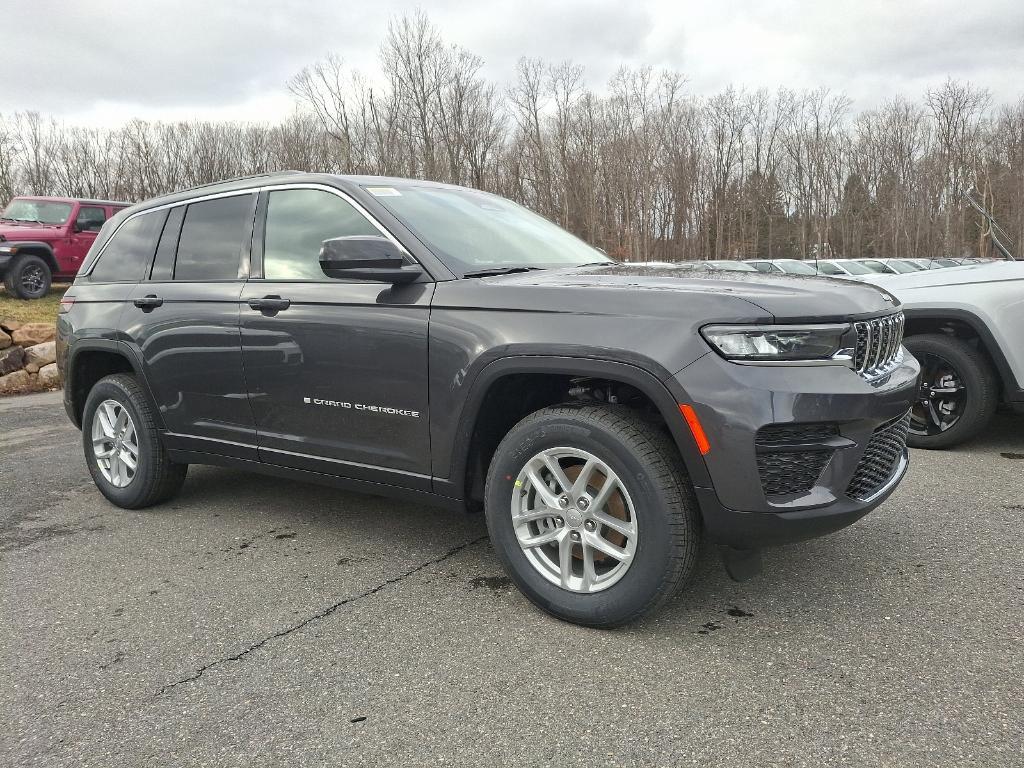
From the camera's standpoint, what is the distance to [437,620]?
9.21 ft

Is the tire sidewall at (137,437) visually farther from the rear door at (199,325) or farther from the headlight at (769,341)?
the headlight at (769,341)

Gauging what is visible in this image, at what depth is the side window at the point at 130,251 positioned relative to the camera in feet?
13.9

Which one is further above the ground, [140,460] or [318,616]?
[140,460]

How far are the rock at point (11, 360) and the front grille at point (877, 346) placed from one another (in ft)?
34.0

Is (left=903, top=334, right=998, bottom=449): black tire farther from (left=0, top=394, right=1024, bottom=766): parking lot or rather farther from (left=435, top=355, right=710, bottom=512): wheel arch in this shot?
(left=435, top=355, right=710, bottom=512): wheel arch

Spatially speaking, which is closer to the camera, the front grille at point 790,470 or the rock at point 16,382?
the front grille at point 790,470

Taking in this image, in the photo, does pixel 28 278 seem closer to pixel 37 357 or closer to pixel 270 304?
pixel 37 357

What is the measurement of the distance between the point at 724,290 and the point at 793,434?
522mm

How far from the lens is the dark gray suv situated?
2.39 m

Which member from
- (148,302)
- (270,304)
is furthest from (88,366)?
(270,304)

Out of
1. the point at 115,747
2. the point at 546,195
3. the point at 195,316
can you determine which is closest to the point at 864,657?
the point at 115,747

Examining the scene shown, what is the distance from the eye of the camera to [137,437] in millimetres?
4176

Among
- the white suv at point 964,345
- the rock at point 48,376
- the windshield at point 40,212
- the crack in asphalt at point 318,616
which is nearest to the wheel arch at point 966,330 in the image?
the white suv at point 964,345

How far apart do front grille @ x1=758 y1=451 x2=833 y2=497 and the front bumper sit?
0.01 meters
